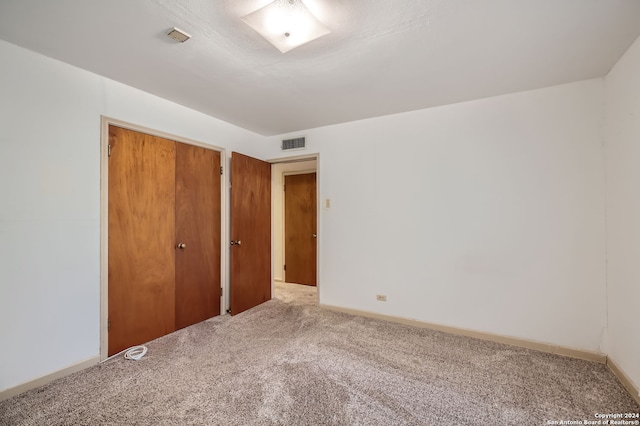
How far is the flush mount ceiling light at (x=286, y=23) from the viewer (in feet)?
4.99

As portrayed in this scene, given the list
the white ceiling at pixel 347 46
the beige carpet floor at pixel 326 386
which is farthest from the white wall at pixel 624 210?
the beige carpet floor at pixel 326 386

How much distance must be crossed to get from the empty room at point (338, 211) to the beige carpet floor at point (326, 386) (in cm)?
2

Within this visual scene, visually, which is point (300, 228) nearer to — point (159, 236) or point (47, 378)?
point (159, 236)

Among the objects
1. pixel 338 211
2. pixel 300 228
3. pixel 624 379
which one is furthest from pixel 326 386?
pixel 300 228

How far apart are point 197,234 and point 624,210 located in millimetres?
3953

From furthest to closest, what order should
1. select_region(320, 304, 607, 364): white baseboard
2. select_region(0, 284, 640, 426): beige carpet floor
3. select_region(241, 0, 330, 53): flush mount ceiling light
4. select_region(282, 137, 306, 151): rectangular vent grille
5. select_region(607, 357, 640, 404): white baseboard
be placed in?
1. select_region(282, 137, 306, 151): rectangular vent grille
2. select_region(320, 304, 607, 364): white baseboard
3. select_region(607, 357, 640, 404): white baseboard
4. select_region(0, 284, 640, 426): beige carpet floor
5. select_region(241, 0, 330, 53): flush mount ceiling light

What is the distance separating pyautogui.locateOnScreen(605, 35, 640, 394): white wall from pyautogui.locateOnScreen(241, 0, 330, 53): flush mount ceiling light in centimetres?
221

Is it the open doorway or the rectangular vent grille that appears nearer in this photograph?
the rectangular vent grille

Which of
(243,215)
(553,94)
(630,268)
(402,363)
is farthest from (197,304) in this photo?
(553,94)

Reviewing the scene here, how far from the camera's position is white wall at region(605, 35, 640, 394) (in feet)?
6.12

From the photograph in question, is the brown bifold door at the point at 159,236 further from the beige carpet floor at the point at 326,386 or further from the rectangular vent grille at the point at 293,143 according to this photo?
the rectangular vent grille at the point at 293,143

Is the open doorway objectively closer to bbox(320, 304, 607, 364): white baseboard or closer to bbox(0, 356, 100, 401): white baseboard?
bbox(320, 304, 607, 364): white baseboard

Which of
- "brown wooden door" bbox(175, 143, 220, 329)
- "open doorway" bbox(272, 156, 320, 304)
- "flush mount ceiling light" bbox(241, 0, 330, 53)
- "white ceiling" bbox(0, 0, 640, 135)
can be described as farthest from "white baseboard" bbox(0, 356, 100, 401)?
"flush mount ceiling light" bbox(241, 0, 330, 53)

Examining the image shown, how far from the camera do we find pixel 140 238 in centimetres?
265
